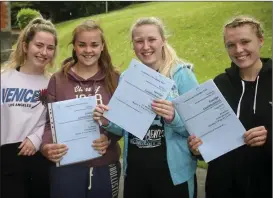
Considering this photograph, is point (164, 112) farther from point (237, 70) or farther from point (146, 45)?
point (237, 70)

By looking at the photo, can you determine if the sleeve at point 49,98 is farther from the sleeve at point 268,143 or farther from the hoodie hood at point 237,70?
the sleeve at point 268,143

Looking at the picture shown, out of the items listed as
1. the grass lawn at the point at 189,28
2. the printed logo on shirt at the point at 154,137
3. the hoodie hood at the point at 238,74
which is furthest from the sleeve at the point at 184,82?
the grass lawn at the point at 189,28

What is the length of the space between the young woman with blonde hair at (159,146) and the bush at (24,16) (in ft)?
4.27

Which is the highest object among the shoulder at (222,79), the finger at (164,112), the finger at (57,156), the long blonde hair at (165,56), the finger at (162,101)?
the long blonde hair at (165,56)

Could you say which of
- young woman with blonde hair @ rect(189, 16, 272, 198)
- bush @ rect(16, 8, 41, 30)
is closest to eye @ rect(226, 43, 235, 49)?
young woman with blonde hair @ rect(189, 16, 272, 198)

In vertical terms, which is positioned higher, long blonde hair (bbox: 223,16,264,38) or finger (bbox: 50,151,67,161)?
long blonde hair (bbox: 223,16,264,38)

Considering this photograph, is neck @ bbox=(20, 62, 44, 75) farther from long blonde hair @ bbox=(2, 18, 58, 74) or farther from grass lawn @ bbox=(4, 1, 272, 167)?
grass lawn @ bbox=(4, 1, 272, 167)

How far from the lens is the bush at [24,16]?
3042 millimetres

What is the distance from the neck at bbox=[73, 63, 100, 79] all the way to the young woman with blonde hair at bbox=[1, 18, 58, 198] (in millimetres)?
242

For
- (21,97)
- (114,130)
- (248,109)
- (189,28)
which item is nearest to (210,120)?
(248,109)

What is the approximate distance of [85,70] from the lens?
91.1 inches

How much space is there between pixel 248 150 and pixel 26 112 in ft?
4.80

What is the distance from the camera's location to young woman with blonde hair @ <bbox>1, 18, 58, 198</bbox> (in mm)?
2223

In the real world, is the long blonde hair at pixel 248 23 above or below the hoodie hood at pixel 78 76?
above
